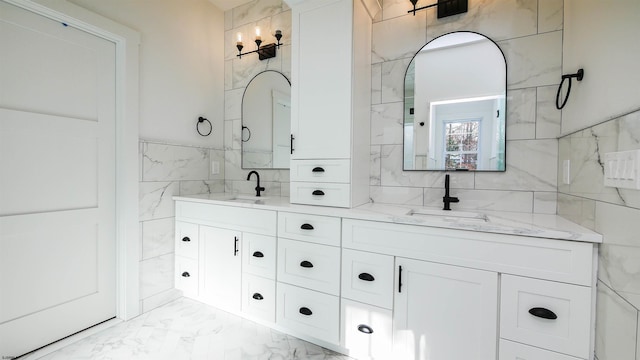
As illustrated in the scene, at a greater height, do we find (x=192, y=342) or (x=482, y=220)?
(x=482, y=220)

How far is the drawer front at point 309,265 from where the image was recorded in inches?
64.7

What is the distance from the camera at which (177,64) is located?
8.07ft

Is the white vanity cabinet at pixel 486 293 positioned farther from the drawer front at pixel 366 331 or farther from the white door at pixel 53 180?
the white door at pixel 53 180

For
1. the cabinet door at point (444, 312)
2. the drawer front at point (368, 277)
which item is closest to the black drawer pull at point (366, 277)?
the drawer front at point (368, 277)

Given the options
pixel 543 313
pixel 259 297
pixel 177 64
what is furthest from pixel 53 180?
pixel 543 313

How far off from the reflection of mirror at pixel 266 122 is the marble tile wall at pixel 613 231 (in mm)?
2020

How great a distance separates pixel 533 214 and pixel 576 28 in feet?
3.39

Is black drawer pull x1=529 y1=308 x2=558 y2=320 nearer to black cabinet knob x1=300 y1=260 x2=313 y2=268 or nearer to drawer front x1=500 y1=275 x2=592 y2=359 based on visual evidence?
drawer front x1=500 y1=275 x2=592 y2=359

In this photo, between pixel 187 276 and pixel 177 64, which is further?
pixel 177 64

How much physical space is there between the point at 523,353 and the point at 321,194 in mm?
1341

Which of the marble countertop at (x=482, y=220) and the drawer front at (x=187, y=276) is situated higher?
the marble countertop at (x=482, y=220)

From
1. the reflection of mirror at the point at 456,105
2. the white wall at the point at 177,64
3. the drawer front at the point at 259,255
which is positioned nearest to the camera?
the reflection of mirror at the point at 456,105

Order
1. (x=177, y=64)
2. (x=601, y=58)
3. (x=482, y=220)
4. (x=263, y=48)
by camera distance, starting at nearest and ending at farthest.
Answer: (x=601, y=58) < (x=482, y=220) < (x=177, y=64) < (x=263, y=48)

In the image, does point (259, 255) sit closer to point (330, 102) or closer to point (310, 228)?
point (310, 228)
